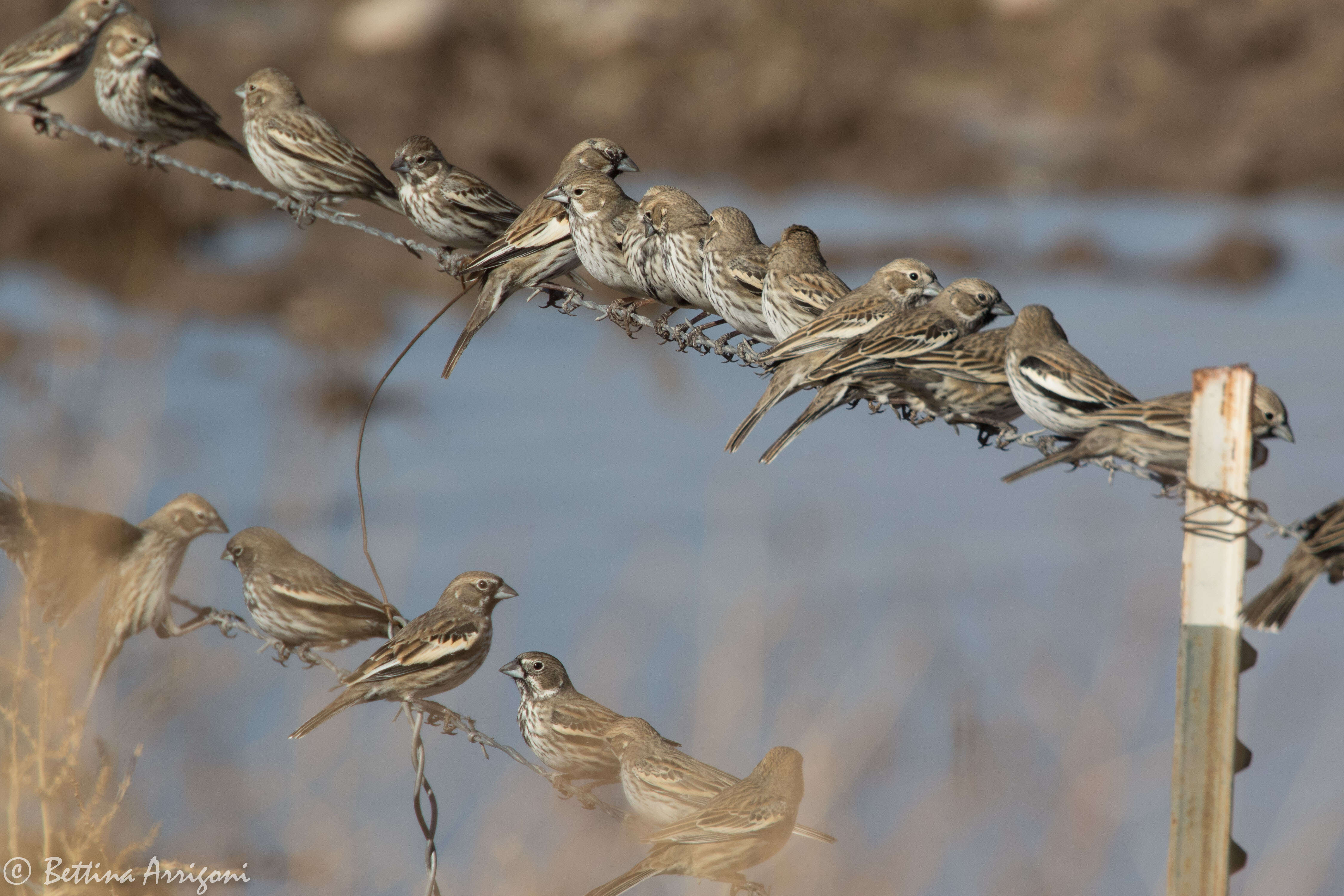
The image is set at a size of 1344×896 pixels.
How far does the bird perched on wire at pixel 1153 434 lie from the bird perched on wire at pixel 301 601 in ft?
9.42

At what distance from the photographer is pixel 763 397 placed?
5984 mm

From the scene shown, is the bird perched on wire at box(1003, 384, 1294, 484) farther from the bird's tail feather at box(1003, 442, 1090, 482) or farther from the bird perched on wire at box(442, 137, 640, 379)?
the bird perched on wire at box(442, 137, 640, 379)

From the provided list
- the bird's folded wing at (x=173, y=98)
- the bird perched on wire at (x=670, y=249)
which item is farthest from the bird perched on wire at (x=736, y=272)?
the bird's folded wing at (x=173, y=98)

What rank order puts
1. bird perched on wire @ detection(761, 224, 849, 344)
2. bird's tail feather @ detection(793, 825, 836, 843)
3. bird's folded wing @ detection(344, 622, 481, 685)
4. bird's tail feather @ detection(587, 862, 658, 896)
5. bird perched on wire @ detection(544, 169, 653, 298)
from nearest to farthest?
bird's tail feather @ detection(587, 862, 658, 896)
bird's tail feather @ detection(793, 825, 836, 843)
bird's folded wing @ detection(344, 622, 481, 685)
bird perched on wire @ detection(761, 224, 849, 344)
bird perched on wire @ detection(544, 169, 653, 298)

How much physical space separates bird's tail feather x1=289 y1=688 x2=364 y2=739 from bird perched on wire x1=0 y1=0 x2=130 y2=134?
233 inches

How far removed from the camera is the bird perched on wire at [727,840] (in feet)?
14.2

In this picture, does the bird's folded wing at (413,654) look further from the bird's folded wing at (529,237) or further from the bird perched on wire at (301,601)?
the bird's folded wing at (529,237)

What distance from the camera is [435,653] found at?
5527mm

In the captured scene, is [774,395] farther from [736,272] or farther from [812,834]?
[812,834]

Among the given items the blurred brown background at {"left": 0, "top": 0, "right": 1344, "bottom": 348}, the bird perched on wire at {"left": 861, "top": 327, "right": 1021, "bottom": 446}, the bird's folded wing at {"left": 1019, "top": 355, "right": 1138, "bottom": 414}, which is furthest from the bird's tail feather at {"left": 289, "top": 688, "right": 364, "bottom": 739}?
the blurred brown background at {"left": 0, "top": 0, "right": 1344, "bottom": 348}

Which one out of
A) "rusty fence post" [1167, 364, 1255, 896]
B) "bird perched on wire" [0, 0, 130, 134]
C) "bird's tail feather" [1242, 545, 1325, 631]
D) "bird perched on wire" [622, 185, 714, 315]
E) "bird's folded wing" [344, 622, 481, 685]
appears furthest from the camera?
"bird perched on wire" [0, 0, 130, 134]

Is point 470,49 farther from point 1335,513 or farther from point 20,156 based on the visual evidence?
point 1335,513
